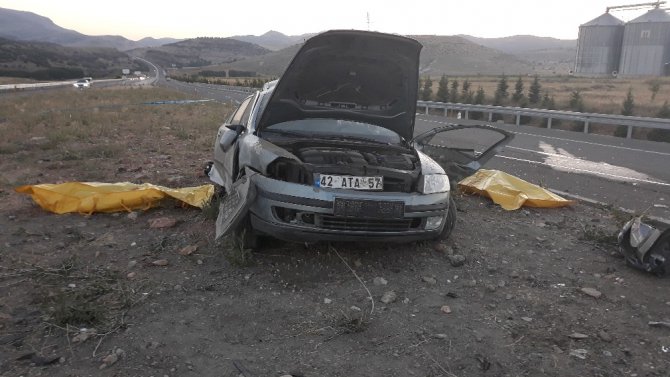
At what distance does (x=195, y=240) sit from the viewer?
5.04 meters

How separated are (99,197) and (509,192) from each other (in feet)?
16.3

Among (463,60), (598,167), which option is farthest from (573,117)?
(463,60)

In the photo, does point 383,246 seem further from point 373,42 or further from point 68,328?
point 68,328

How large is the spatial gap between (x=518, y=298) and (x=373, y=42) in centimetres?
279

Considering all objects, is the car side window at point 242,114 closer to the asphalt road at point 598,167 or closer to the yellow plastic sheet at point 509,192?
the yellow plastic sheet at point 509,192

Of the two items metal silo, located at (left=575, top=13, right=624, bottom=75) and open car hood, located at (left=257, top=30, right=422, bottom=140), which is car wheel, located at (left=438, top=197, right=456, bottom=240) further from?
metal silo, located at (left=575, top=13, right=624, bottom=75)

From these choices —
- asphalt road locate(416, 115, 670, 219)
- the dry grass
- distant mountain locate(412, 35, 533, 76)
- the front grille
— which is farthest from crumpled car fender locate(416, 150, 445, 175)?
distant mountain locate(412, 35, 533, 76)

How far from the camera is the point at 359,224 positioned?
4184mm

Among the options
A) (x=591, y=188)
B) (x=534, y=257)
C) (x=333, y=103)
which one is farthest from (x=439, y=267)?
(x=591, y=188)

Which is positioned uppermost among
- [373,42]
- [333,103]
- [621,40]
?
[621,40]

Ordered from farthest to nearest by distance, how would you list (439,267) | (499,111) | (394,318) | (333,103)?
(499,111)
(333,103)
(439,267)
(394,318)

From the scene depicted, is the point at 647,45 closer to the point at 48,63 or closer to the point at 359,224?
the point at 359,224

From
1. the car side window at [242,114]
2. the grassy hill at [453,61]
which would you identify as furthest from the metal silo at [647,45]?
the car side window at [242,114]

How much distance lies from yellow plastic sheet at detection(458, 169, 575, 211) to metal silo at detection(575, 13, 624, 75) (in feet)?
206
